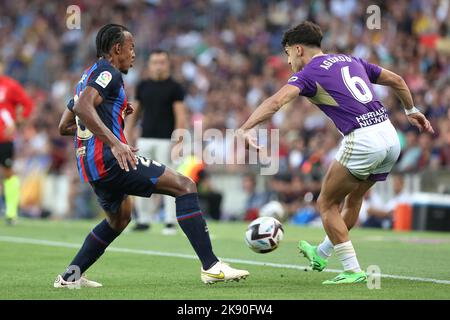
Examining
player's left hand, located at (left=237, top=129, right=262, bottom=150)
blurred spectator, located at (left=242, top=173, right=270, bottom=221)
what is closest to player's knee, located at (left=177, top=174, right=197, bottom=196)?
player's left hand, located at (left=237, top=129, right=262, bottom=150)

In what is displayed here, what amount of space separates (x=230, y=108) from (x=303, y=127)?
2.69 metres

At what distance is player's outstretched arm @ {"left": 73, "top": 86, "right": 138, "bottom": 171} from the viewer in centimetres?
741

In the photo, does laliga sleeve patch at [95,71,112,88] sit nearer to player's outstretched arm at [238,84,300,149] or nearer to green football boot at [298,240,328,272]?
player's outstretched arm at [238,84,300,149]

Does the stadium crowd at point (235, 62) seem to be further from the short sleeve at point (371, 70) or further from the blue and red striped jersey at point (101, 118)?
the blue and red striped jersey at point (101, 118)

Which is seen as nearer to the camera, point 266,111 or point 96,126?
point 96,126

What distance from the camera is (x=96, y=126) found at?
7406 millimetres

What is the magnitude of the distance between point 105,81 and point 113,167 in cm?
65

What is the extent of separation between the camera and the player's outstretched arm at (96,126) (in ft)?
24.3

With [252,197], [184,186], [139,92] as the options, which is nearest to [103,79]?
[184,186]

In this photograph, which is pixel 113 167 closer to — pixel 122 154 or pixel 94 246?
pixel 122 154

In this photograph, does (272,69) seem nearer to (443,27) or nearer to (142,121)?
(443,27)

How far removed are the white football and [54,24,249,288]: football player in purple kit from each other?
2.49ft

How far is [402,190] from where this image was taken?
1830 centimetres
